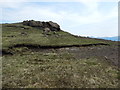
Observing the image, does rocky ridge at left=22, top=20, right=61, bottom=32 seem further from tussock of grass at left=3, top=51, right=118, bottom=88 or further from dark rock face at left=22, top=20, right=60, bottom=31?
tussock of grass at left=3, top=51, right=118, bottom=88

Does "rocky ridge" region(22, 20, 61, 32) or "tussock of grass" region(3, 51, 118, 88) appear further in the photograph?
"rocky ridge" region(22, 20, 61, 32)

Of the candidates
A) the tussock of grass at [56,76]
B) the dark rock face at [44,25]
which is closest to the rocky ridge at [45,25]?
the dark rock face at [44,25]

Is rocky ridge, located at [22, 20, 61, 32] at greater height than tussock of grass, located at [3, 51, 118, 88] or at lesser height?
greater

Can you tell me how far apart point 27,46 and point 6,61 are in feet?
56.9

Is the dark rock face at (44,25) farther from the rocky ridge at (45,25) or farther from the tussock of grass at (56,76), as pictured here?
the tussock of grass at (56,76)

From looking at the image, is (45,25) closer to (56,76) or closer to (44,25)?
(44,25)

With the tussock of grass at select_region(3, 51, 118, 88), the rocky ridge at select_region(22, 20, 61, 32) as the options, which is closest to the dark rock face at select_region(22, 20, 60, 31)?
the rocky ridge at select_region(22, 20, 61, 32)

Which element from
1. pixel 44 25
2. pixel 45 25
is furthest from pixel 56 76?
pixel 44 25

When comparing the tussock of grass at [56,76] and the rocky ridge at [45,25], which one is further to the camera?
the rocky ridge at [45,25]

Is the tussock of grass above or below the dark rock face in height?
below

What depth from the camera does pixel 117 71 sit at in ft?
117

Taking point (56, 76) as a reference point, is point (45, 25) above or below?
above

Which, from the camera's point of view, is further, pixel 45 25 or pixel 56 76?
pixel 45 25

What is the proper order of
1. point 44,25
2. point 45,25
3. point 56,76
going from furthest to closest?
point 44,25 → point 45,25 → point 56,76
